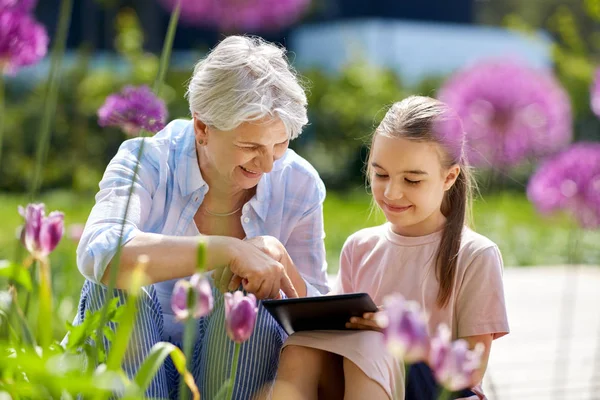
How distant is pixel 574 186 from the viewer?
56.0 inches

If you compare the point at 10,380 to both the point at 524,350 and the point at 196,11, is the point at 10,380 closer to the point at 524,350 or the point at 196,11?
the point at 196,11

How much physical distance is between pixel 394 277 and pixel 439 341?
1.33 metres

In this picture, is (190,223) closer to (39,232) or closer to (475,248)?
(475,248)

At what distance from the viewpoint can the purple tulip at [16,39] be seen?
127 centimetres

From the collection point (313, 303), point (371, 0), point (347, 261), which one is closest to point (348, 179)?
point (371, 0)

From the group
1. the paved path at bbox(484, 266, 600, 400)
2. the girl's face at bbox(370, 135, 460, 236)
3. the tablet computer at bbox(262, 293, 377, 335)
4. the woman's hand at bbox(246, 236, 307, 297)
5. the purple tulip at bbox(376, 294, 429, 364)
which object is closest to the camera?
the purple tulip at bbox(376, 294, 429, 364)

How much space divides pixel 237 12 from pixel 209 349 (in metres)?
1.01

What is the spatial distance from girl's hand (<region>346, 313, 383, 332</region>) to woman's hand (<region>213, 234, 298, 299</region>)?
188 mm

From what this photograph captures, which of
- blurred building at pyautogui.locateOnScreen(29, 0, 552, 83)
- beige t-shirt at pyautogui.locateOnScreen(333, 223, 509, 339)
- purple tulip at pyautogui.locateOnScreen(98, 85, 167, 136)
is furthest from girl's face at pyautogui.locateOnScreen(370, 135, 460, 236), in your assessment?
blurred building at pyautogui.locateOnScreen(29, 0, 552, 83)

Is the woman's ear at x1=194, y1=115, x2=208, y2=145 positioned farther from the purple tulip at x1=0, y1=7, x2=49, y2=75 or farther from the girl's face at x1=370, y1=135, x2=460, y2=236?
the purple tulip at x1=0, y1=7, x2=49, y2=75

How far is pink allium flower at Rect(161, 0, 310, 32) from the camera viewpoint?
1.24 metres

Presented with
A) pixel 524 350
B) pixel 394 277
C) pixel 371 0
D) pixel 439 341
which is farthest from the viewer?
pixel 371 0

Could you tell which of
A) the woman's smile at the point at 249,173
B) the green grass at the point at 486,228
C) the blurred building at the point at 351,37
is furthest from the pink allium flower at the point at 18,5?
the blurred building at the point at 351,37

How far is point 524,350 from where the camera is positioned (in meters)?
4.43
